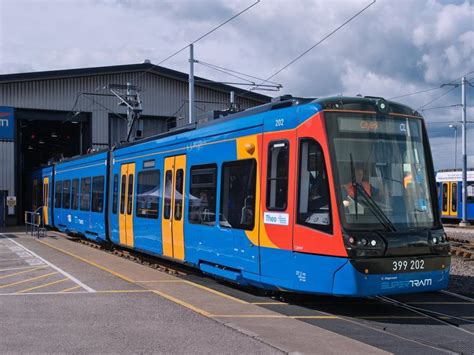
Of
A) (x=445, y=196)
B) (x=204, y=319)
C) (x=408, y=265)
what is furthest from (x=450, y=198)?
(x=204, y=319)

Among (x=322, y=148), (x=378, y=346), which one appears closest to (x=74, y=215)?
(x=322, y=148)

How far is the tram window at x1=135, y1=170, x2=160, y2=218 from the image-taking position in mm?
12891

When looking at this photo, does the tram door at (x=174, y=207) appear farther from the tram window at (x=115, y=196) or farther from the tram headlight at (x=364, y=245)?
the tram headlight at (x=364, y=245)

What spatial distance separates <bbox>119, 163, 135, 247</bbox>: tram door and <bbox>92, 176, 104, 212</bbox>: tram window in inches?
84.9

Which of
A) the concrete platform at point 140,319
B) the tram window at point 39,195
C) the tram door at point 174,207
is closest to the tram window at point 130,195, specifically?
the tram door at point 174,207

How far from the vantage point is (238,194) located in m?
9.41

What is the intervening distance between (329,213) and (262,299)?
240 cm

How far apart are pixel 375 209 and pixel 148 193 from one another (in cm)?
688

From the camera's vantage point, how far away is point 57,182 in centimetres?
2466

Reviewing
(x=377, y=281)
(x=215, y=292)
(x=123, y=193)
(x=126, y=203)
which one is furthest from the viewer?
(x=123, y=193)

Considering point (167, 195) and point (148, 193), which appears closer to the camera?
point (167, 195)

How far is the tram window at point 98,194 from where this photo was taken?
17594 millimetres

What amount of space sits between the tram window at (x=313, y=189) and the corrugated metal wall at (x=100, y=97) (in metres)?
23.5

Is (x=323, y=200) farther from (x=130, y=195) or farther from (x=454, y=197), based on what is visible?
(x=454, y=197)
